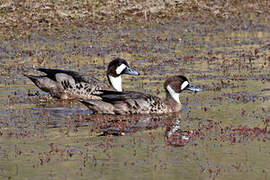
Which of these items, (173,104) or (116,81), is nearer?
(173,104)

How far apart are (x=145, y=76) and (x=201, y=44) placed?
698 centimetres

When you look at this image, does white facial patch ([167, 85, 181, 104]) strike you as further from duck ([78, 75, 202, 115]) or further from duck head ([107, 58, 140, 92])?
duck head ([107, 58, 140, 92])

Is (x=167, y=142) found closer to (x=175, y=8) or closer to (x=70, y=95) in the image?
(x=70, y=95)

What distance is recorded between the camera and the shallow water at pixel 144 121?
11469 millimetres

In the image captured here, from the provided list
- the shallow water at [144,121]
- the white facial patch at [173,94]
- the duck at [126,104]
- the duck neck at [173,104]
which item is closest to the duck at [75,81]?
the shallow water at [144,121]

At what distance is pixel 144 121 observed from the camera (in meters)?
15.3

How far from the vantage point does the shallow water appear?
11.5m

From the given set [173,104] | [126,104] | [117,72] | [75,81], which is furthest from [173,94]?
[75,81]

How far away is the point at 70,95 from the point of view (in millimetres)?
18562

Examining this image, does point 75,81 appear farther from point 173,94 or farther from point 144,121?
point 144,121

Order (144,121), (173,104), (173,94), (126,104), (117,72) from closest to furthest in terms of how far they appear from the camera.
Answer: (144,121), (126,104), (173,104), (173,94), (117,72)

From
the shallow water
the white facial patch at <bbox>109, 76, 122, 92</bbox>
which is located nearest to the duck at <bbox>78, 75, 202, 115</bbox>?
the shallow water

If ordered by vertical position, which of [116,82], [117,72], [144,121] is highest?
[117,72]

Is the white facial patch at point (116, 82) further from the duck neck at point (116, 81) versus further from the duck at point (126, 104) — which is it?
the duck at point (126, 104)
